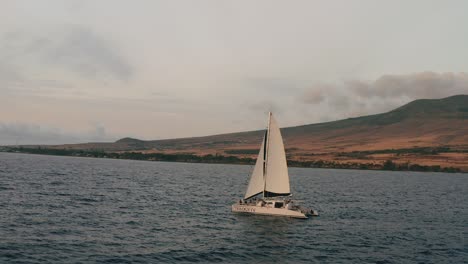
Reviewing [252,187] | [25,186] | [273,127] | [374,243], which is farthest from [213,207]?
[25,186]

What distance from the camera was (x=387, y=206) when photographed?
95.5 meters

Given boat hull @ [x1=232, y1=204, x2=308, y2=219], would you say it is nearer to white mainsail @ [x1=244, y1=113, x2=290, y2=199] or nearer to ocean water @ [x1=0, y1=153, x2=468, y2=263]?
ocean water @ [x1=0, y1=153, x2=468, y2=263]

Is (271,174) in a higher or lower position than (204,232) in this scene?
higher

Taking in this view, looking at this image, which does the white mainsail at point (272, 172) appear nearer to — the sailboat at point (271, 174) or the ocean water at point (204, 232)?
the sailboat at point (271, 174)

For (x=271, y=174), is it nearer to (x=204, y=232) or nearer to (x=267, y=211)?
(x=267, y=211)

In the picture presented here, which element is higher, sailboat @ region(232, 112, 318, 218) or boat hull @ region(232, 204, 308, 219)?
sailboat @ region(232, 112, 318, 218)

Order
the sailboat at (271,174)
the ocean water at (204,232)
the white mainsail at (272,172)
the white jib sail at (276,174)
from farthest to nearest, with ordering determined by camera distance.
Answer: the white jib sail at (276,174), the white mainsail at (272,172), the sailboat at (271,174), the ocean water at (204,232)

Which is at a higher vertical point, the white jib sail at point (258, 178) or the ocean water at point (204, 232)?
the white jib sail at point (258, 178)

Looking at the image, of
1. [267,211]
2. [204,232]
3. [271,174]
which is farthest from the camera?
[271,174]

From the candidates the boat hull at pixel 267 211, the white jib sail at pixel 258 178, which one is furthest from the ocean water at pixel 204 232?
the white jib sail at pixel 258 178

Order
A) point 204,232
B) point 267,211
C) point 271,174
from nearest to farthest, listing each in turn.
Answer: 1. point 204,232
2. point 267,211
3. point 271,174

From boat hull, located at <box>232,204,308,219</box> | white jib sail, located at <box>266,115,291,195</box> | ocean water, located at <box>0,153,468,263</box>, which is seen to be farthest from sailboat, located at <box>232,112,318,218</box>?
ocean water, located at <box>0,153,468,263</box>

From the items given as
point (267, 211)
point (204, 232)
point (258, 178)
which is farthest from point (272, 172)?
point (204, 232)

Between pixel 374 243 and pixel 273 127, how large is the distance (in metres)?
27.3
